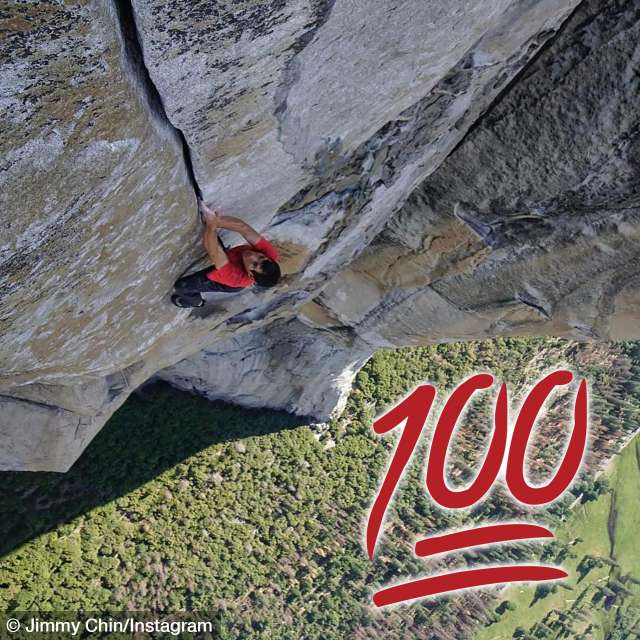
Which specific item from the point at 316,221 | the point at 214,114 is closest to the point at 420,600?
the point at 316,221

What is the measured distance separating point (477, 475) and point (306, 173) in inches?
367

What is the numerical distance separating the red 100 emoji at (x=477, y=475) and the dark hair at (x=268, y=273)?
258 inches

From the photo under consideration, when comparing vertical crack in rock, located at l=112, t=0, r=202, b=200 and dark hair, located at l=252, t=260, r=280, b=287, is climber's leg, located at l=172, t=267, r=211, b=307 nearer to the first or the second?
dark hair, located at l=252, t=260, r=280, b=287

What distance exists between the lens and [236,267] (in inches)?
195

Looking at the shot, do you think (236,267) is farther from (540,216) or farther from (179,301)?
(540,216)

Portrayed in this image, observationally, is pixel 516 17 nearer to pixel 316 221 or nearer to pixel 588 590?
pixel 316 221

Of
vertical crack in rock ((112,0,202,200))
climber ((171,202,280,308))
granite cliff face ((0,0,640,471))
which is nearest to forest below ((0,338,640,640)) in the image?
granite cliff face ((0,0,640,471))

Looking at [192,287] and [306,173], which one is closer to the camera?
[306,173]

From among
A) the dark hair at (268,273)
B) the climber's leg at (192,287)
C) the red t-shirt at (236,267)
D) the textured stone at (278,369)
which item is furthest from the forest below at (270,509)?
the dark hair at (268,273)

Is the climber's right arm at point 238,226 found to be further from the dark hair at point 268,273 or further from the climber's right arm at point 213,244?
the dark hair at point 268,273

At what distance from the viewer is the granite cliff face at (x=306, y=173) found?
301 centimetres

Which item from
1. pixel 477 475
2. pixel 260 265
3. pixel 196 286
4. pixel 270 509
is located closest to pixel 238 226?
pixel 260 265

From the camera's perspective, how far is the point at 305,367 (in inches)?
441

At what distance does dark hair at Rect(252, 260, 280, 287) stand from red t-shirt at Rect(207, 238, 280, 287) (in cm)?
9
